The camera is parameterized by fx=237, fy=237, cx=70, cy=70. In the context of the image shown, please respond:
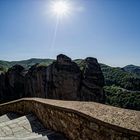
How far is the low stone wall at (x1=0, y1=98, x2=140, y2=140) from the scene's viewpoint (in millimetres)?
3689

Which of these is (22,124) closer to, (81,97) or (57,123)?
(57,123)

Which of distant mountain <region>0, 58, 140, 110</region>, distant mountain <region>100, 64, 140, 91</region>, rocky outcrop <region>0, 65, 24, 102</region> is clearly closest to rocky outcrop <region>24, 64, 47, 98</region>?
rocky outcrop <region>0, 65, 24, 102</region>

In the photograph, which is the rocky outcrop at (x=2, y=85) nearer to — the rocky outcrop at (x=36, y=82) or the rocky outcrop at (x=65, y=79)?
the rocky outcrop at (x=36, y=82)

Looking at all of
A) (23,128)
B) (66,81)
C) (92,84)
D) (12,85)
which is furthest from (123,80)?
(23,128)

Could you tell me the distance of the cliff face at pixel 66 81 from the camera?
43.2m

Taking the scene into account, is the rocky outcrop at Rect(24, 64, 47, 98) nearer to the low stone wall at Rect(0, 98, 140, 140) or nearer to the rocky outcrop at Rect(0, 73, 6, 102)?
the rocky outcrop at Rect(0, 73, 6, 102)

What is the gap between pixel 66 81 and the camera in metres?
43.6

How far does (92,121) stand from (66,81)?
129 feet

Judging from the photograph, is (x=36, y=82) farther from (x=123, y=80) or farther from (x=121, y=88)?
(x=123, y=80)

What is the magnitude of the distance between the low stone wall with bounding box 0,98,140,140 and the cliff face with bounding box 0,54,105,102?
119ft

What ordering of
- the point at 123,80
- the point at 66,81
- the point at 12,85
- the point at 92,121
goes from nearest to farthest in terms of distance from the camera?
the point at 92,121, the point at 66,81, the point at 12,85, the point at 123,80

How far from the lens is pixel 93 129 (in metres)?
4.43

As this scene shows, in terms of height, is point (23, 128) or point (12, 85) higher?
point (23, 128)

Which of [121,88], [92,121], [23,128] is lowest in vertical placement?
[121,88]
